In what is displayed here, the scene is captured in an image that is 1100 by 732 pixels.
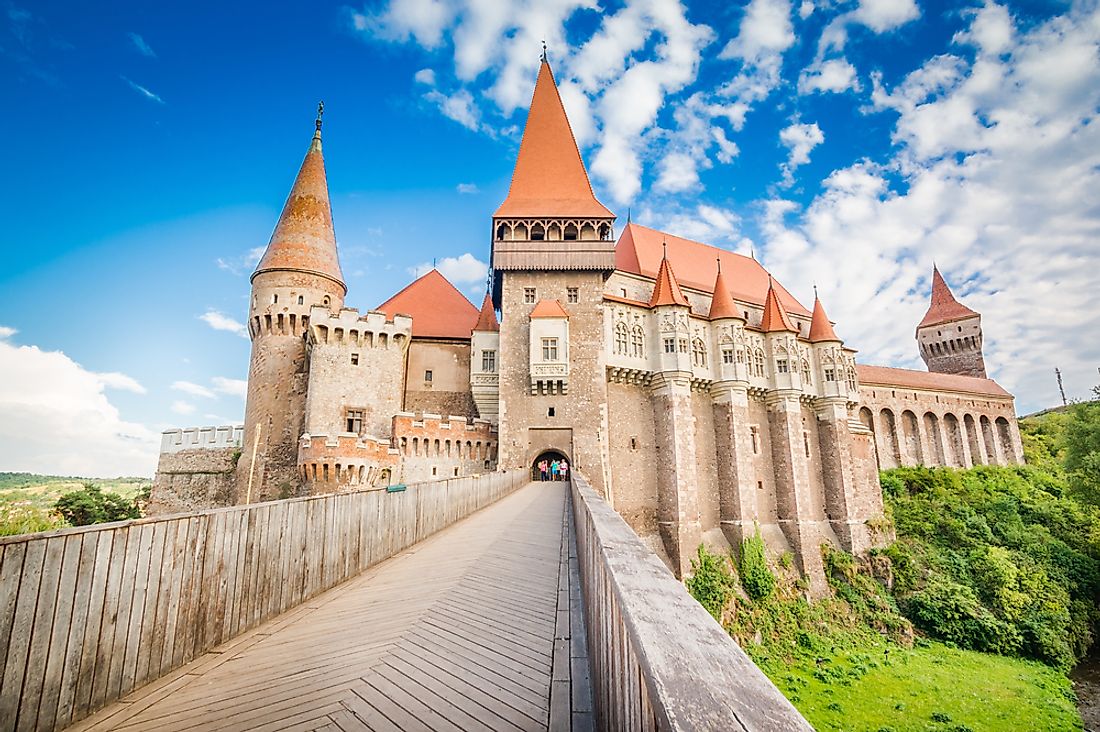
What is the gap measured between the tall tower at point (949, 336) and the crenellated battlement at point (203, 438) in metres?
53.9

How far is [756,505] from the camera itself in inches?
1006

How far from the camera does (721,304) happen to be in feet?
90.5

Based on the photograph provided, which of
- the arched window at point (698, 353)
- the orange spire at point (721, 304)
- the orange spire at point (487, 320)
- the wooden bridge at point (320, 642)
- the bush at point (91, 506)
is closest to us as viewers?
the wooden bridge at point (320, 642)

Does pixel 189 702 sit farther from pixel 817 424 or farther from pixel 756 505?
pixel 817 424

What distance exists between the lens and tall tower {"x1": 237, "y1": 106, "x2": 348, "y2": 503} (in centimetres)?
2316

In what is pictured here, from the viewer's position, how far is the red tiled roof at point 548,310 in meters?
23.7

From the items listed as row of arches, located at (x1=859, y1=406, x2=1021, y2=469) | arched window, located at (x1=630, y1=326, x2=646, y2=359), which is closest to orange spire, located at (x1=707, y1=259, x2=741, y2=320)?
arched window, located at (x1=630, y1=326, x2=646, y2=359)

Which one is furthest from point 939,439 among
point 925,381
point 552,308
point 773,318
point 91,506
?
point 91,506

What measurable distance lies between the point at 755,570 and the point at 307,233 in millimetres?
25789

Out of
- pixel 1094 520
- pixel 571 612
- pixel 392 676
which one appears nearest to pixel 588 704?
pixel 392 676

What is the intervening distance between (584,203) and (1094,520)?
98.9 feet

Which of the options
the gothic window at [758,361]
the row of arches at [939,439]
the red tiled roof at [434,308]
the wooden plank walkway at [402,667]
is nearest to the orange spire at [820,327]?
the gothic window at [758,361]

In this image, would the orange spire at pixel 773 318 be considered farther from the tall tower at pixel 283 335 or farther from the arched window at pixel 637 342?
the tall tower at pixel 283 335

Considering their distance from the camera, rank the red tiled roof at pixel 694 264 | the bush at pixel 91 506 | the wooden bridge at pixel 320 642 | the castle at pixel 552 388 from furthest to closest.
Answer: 1. the red tiled roof at pixel 694 264
2. the castle at pixel 552 388
3. the bush at pixel 91 506
4. the wooden bridge at pixel 320 642
